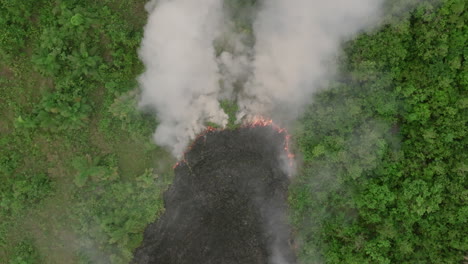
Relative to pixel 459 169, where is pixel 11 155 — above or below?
above

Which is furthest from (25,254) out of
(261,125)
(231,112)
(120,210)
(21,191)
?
→ (261,125)

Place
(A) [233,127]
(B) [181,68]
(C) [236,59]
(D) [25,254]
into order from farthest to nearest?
(D) [25,254] < (A) [233,127] < (C) [236,59] < (B) [181,68]

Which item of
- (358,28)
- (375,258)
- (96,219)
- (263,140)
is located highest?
(358,28)

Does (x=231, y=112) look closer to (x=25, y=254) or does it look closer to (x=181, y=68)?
(x=181, y=68)

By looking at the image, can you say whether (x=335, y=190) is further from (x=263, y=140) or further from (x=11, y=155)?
(x=11, y=155)

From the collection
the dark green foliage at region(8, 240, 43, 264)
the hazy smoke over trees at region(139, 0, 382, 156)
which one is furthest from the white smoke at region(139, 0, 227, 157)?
the dark green foliage at region(8, 240, 43, 264)

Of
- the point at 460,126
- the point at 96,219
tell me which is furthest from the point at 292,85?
the point at 96,219
